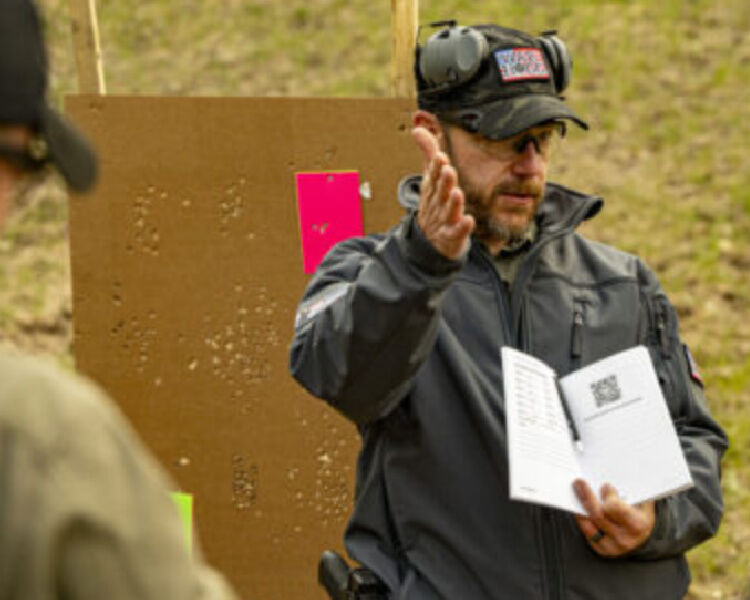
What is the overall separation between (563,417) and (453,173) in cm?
57

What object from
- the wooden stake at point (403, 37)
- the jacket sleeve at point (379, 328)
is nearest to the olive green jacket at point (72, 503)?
the jacket sleeve at point (379, 328)

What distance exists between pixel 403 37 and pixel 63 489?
2.69 meters

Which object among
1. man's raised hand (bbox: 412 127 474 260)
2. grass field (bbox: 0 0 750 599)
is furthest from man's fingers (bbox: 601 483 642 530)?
grass field (bbox: 0 0 750 599)

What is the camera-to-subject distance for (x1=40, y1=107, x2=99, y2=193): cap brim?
1.20 metres

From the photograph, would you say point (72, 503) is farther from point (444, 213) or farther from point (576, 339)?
point (576, 339)

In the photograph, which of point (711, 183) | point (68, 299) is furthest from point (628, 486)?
point (711, 183)

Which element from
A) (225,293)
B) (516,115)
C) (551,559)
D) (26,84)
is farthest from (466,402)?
(26,84)

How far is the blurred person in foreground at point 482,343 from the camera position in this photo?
226 centimetres

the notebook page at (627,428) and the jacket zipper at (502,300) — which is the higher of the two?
the jacket zipper at (502,300)

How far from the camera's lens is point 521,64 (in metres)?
2.70

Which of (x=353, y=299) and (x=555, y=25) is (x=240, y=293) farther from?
(x=555, y=25)

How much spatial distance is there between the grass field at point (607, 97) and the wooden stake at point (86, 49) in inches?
146

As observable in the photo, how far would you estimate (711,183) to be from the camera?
7.95 meters

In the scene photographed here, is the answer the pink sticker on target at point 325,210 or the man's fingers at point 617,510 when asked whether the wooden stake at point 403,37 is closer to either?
the pink sticker on target at point 325,210
